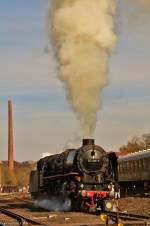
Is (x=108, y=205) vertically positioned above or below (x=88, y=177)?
below

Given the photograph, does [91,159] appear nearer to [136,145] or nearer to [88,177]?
[88,177]

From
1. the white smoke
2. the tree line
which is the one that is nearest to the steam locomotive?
the white smoke

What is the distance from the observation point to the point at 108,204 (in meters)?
20.8

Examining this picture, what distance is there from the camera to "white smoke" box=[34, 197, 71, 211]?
2293 cm

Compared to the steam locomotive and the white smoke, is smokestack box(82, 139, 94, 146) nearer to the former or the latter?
the steam locomotive

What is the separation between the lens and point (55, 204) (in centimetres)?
2431

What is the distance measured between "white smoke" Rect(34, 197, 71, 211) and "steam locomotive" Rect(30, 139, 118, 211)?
220mm

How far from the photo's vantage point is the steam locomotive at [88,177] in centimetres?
2191

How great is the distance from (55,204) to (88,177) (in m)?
2.91

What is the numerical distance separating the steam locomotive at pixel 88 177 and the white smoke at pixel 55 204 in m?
0.22

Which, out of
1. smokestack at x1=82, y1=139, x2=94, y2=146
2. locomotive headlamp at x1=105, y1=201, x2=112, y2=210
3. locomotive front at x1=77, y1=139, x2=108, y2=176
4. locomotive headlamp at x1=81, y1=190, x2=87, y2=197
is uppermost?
smokestack at x1=82, y1=139, x2=94, y2=146

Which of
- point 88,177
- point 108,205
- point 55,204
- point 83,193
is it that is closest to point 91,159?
point 88,177

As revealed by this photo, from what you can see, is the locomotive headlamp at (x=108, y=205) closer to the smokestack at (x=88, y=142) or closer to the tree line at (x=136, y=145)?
the smokestack at (x=88, y=142)

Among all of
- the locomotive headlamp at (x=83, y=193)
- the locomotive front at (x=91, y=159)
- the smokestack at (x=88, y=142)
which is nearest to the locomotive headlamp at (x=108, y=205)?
the locomotive headlamp at (x=83, y=193)
